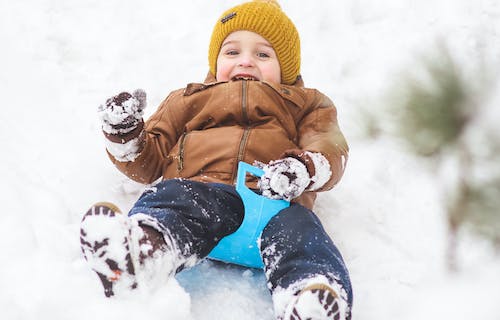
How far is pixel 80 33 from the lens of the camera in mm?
2189

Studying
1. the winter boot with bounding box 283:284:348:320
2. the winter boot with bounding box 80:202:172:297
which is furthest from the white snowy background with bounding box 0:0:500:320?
the winter boot with bounding box 283:284:348:320

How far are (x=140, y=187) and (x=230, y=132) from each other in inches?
13.0

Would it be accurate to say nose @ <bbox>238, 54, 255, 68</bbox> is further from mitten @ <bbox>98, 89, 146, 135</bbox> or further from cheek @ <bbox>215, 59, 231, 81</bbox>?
mitten @ <bbox>98, 89, 146, 135</bbox>

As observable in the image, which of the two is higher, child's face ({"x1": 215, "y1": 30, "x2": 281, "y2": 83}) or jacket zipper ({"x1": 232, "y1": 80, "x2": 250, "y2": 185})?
child's face ({"x1": 215, "y1": 30, "x2": 281, "y2": 83})

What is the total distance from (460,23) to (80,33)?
1.55m

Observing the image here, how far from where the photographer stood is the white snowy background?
73cm

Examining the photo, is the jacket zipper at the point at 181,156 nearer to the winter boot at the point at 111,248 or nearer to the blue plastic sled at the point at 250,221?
the blue plastic sled at the point at 250,221

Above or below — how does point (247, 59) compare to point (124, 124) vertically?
above

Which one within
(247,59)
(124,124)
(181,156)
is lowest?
(181,156)

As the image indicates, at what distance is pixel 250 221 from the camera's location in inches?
45.6

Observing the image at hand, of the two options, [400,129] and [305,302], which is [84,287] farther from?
[400,129]

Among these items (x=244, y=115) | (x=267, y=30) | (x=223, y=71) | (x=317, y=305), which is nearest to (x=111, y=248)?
(x=317, y=305)

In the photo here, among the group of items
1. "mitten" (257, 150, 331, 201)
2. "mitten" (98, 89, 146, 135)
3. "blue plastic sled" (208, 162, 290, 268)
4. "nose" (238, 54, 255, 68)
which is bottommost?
"blue plastic sled" (208, 162, 290, 268)

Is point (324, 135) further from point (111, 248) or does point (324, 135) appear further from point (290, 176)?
point (111, 248)
